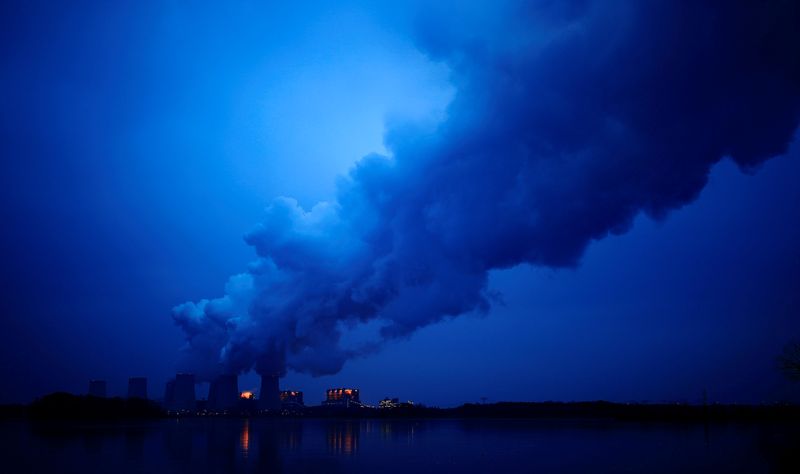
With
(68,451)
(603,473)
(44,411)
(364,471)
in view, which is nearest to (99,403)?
(44,411)

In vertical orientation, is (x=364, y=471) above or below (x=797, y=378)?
below

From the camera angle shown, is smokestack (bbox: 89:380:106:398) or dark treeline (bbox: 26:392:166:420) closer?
dark treeline (bbox: 26:392:166:420)

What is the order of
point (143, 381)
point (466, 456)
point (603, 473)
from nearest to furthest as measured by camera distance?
point (603, 473), point (466, 456), point (143, 381)

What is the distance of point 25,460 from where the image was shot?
3822cm

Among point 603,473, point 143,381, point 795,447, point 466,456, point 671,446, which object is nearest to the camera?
point 603,473

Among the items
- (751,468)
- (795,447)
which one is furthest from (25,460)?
(795,447)

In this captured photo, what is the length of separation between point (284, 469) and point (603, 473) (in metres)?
18.2

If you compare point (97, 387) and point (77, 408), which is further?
point (97, 387)

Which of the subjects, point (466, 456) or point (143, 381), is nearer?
point (466, 456)

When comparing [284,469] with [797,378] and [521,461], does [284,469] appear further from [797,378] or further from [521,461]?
[797,378]

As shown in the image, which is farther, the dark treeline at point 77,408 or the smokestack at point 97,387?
the smokestack at point 97,387

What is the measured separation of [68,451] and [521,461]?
3402 cm

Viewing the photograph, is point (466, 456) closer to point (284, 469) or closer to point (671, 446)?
point (284, 469)

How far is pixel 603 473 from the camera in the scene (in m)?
32.9
